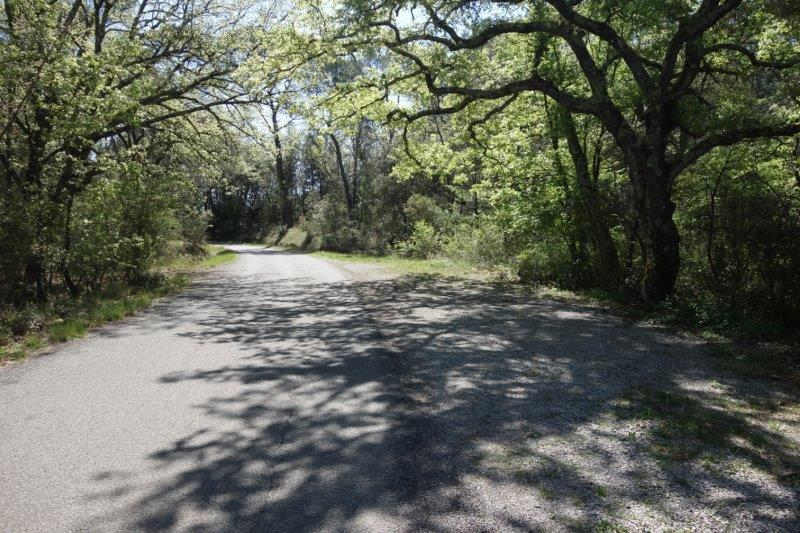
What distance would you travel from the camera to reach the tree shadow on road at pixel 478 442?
3148 mm

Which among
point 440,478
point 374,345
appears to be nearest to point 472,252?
point 374,345

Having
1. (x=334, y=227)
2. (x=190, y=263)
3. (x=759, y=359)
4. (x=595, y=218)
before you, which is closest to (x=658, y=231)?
(x=595, y=218)

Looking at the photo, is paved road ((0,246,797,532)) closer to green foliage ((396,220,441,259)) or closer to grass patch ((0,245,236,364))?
grass patch ((0,245,236,364))

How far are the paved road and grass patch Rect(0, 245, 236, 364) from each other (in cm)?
59

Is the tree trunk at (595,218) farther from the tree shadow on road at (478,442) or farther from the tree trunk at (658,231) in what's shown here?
the tree shadow on road at (478,442)

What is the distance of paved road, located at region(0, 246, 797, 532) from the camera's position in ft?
10.4

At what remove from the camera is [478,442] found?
13.7 ft

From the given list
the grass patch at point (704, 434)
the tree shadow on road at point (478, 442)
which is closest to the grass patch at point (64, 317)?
the tree shadow on road at point (478, 442)

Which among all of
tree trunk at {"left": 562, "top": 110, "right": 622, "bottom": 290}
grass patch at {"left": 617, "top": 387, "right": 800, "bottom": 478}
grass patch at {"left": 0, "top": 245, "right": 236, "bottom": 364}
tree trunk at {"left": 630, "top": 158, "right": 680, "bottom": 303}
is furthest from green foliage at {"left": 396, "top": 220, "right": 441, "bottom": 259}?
grass patch at {"left": 617, "top": 387, "right": 800, "bottom": 478}

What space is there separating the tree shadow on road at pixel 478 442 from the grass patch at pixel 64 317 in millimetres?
2805

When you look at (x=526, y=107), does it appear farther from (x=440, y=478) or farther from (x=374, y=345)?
(x=440, y=478)

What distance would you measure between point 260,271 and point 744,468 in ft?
64.2

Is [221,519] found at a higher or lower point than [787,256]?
lower

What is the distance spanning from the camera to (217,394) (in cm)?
543
